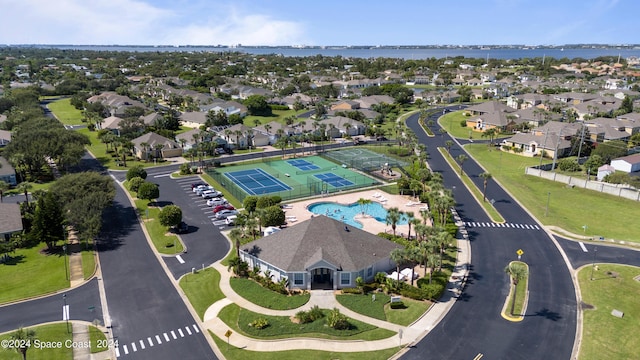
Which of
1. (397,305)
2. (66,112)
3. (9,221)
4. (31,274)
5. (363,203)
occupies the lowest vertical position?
(31,274)

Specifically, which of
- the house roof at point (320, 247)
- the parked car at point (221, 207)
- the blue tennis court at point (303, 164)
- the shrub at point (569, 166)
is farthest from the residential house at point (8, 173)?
the shrub at point (569, 166)

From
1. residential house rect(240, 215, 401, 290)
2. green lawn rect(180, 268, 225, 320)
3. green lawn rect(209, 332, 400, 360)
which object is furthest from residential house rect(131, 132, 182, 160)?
green lawn rect(209, 332, 400, 360)

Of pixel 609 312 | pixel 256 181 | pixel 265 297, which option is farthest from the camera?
pixel 256 181

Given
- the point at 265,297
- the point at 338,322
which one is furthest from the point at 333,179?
the point at 338,322

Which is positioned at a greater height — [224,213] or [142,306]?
[224,213]

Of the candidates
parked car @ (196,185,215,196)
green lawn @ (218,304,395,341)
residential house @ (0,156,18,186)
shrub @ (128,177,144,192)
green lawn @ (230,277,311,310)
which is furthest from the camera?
residential house @ (0,156,18,186)

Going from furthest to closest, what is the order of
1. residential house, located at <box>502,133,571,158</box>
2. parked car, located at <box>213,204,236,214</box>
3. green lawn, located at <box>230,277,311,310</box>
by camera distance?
residential house, located at <box>502,133,571,158</box>, parked car, located at <box>213,204,236,214</box>, green lawn, located at <box>230,277,311,310</box>

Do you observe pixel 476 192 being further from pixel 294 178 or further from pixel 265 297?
pixel 265 297

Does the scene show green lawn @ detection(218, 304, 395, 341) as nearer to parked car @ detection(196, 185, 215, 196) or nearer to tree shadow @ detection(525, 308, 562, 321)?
tree shadow @ detection(525, 308, 562, 321)
